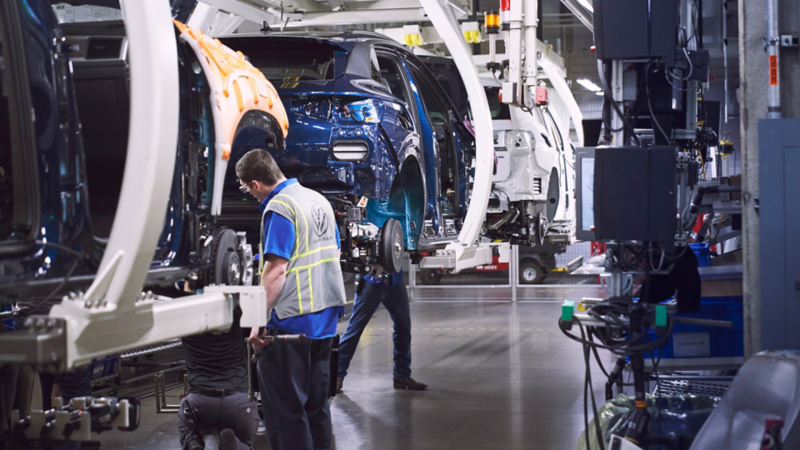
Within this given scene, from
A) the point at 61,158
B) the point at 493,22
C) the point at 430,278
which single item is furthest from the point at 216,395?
the point at 430,278

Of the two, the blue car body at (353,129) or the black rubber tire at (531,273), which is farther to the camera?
the black rubber tire at (531,273)

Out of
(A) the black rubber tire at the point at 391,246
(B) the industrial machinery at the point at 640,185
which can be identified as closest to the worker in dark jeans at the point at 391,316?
(A) the black rubber tire at the point at 391,246

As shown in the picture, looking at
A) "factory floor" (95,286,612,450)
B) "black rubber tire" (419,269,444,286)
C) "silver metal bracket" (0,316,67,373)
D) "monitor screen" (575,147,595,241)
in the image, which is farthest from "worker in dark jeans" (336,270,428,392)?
"black rubber tire" (419,269,444,286)

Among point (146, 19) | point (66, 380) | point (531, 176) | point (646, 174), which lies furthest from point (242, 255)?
point (531, 176)

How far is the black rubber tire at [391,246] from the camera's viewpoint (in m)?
5.34

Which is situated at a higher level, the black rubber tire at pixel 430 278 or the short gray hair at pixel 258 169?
the short gray hair at pixel 258 169

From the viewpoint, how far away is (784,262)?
12.9ft

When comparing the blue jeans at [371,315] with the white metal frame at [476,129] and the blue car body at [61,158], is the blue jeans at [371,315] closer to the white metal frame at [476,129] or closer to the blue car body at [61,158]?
the white metal frame at [476,129]

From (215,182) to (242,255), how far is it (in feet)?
1.10

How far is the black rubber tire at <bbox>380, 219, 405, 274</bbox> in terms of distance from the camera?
17.5 feet

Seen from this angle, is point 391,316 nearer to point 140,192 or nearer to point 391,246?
point 391,246

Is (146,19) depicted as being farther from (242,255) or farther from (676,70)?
(676,70)

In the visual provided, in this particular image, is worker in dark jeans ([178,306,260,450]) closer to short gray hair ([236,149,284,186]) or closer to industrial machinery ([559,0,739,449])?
short gray hair ([236,149,284,186])

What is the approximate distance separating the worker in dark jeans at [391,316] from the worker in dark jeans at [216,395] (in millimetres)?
2649
